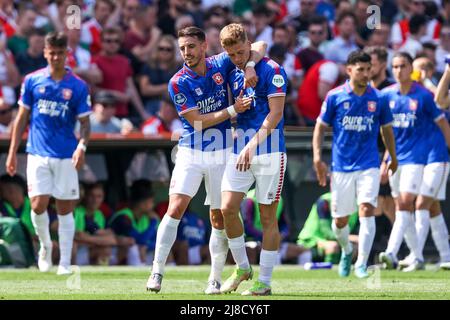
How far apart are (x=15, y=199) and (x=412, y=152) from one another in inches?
210

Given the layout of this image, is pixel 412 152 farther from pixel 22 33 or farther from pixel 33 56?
pixel 22 33

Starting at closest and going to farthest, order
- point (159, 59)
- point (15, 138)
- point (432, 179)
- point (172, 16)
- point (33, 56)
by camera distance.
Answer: point (15, 138)
point (432, 179)
point (33, 56)
point (159, 59)
point (172, 16)

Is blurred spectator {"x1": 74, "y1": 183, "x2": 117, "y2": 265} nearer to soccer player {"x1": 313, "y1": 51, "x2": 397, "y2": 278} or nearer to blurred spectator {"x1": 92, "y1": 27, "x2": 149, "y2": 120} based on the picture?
blurred spectator {"x1": 92, "y1": 27, "x2": 149, "y2": 120}

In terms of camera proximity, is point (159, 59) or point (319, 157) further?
point (159, 59)

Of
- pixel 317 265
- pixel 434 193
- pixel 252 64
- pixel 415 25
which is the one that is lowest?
pixel 317 265

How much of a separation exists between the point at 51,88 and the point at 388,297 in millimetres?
5227

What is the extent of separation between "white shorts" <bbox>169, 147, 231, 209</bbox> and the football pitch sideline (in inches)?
36.3

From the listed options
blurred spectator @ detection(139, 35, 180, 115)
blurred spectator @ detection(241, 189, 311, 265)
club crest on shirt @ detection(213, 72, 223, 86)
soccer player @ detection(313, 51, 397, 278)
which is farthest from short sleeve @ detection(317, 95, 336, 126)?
blurred spectator @ detection(139, 35, 180, 115)

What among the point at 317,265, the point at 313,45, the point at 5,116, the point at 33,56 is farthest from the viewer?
the point at 313,45

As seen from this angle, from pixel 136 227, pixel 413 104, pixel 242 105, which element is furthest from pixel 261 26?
pixel 242 105

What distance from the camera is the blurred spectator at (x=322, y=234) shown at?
16.4 metres

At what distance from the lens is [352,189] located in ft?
45.1
